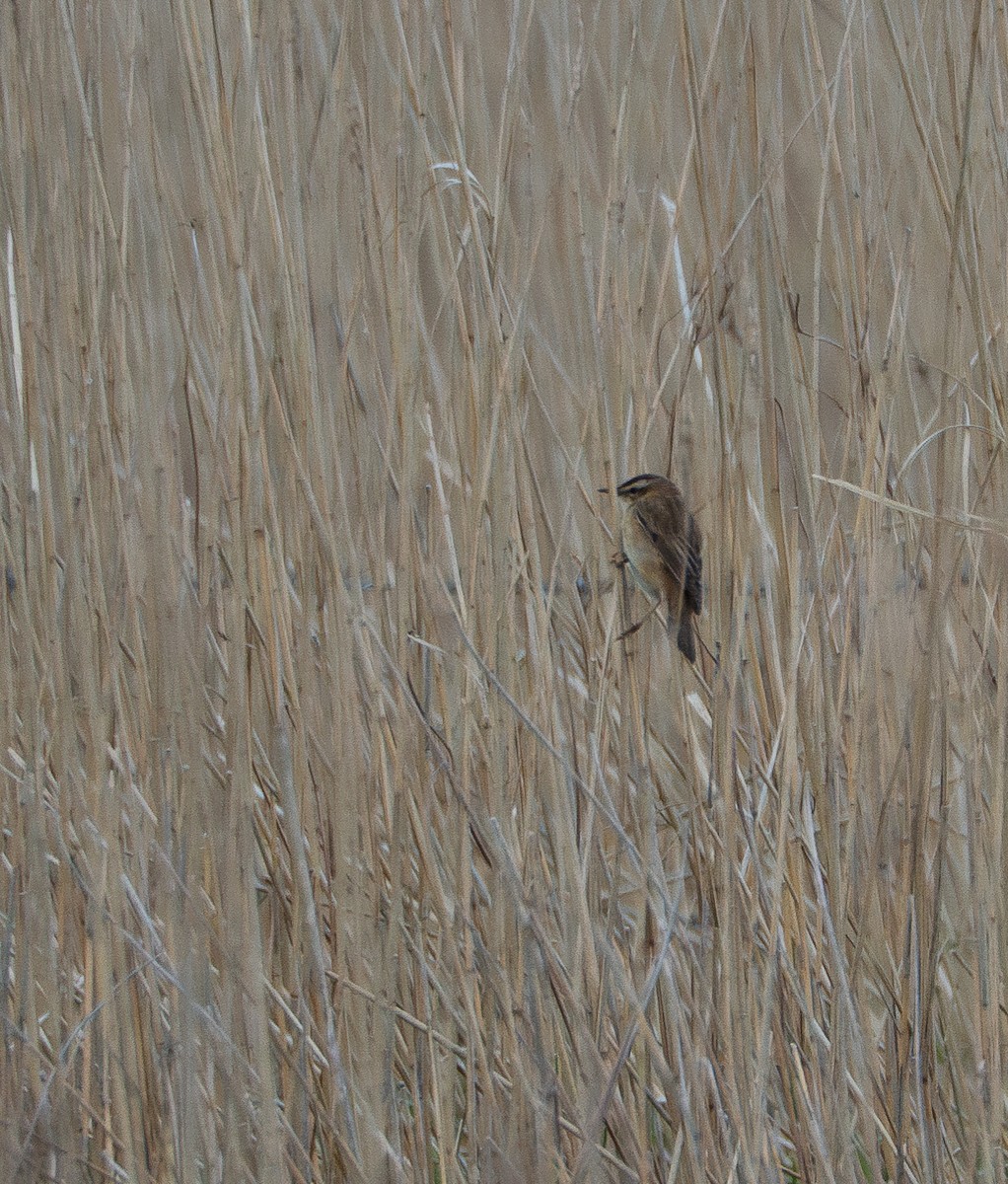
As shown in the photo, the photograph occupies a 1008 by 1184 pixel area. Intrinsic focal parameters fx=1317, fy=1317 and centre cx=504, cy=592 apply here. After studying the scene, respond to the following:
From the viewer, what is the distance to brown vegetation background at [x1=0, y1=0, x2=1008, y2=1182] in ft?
3.71

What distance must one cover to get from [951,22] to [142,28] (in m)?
0.76

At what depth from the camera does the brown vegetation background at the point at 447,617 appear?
113 centimetres

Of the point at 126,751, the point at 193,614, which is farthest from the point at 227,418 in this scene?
the point at 126,751

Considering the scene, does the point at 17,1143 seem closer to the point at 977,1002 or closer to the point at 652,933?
the point at 652,933

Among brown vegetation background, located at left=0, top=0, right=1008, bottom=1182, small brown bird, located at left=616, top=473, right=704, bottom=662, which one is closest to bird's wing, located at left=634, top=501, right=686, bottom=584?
small brown bird, located at left=616, top=473, right=704, bottom=662

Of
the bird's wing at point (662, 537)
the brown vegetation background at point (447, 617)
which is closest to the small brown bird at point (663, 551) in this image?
the bird's wing at point (662, 537)

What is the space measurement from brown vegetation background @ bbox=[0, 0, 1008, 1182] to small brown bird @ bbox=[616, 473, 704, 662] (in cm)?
20

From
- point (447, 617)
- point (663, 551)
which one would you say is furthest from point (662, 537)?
point (447, 617)

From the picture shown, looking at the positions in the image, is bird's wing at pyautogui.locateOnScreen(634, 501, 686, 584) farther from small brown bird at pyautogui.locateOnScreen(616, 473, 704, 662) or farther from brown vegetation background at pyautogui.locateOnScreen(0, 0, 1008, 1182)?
brown vegetation background at pyautogui.locateOnScreen(0, 0, 1008, 1182)

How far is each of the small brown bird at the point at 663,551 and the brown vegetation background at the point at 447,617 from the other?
0.67 feet

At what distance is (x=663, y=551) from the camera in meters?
1.67

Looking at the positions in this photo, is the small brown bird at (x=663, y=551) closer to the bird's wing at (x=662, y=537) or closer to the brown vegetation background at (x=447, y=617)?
the bird's wing at (x=662, y=537)

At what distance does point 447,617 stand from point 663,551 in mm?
591

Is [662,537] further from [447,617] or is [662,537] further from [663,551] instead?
[447,617]
